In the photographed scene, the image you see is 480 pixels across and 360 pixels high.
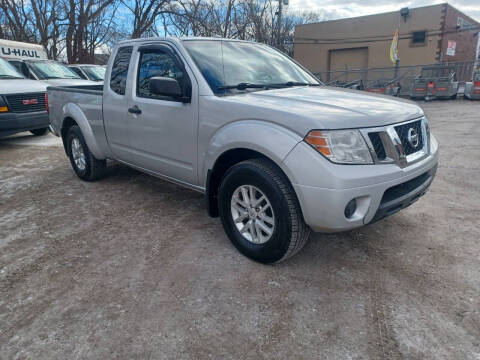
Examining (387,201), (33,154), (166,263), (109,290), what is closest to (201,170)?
(166,263)

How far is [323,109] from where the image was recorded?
8.48ft

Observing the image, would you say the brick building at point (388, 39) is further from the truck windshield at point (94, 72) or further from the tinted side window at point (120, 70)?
the tinted side window at point (120, 70)

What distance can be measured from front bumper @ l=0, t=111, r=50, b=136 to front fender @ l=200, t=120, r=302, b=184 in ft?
21.0

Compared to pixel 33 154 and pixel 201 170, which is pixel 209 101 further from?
pixel 33 154

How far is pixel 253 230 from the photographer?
115 inches

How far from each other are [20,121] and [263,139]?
7.10m

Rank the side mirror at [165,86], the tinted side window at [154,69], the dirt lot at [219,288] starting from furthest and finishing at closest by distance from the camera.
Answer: the tinted side window at [154,69] → the side mirror at [165,86] → the dirt lot at [219,288]

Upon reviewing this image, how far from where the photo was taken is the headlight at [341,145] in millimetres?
2398

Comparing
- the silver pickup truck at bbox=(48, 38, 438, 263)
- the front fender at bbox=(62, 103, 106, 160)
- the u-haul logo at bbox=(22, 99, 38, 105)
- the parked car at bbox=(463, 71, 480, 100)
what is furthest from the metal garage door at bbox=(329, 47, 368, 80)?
the front fender at bbox=(62, 103, 106, 160)

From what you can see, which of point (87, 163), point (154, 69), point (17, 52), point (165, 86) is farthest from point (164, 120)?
point (17, 52)

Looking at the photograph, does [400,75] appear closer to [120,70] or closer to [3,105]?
[3,105]

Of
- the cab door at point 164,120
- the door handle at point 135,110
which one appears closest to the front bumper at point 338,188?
the cab door at point 164,120

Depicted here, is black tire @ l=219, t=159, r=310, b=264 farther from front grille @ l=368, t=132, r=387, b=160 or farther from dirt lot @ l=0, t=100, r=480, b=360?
front grille @ l=368, t=132, r=387, b=160

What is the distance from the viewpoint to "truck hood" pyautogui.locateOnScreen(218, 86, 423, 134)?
2.46m
